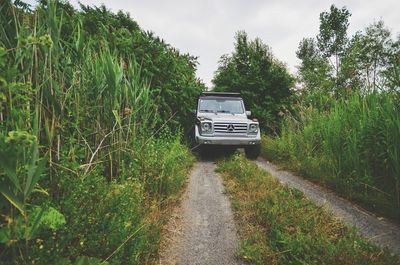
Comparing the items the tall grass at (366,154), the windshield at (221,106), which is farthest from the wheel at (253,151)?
the tall grass at (366,154)

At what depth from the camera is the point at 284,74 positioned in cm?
1247

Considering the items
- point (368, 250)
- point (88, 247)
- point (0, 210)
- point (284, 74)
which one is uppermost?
point (284, 74)

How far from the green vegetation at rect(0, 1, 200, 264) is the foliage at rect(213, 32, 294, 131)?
916 cm

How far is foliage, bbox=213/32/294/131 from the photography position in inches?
487

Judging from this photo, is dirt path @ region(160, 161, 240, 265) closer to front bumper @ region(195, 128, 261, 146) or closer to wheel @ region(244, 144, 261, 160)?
front bumper @ region(195, 128, 261, 146)

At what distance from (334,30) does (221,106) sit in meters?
27.4

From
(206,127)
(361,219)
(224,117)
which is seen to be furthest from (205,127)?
(361,219)

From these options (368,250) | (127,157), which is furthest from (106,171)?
(368,250)

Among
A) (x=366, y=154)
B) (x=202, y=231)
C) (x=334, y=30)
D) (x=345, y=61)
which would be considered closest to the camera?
(x=202, y=231)

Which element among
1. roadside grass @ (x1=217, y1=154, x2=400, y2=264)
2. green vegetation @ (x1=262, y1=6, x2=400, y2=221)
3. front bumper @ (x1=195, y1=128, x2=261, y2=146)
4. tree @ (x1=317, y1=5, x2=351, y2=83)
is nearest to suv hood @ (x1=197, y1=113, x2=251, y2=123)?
front bumper @ (x1=195, y1=128, x2=261, y2=146)

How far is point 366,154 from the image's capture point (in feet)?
11.7

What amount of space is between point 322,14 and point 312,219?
32.6m

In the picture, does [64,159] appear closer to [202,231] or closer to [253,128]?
[202,231]

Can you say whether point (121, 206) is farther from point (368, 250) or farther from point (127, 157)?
point (368, 250)
